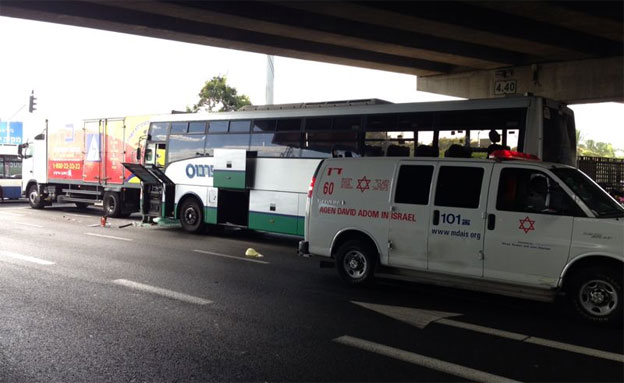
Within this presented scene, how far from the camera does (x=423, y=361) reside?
4.61 m

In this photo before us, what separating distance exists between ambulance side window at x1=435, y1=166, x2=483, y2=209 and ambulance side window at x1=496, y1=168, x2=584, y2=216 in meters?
0.30

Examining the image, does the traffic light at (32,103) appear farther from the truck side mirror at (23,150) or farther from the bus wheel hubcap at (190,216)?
the bus wheel hubcap at (190,216)

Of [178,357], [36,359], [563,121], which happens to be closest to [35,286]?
[36,359]

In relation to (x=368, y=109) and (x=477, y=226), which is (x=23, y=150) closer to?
(x=368, y=109)

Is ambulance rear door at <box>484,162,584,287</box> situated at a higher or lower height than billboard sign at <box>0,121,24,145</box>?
lower

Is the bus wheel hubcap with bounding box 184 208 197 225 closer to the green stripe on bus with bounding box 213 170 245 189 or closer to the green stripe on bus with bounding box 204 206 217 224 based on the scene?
the green stripe on bus with bounding box 204 206 217 224

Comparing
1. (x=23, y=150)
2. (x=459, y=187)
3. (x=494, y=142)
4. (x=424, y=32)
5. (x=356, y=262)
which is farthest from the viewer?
(x=23, y=150)

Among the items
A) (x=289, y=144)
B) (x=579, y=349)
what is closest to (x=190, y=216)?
(x=289, y=144)

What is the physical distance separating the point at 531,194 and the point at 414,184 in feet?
5.19

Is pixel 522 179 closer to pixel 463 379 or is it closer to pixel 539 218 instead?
pixel 539 218

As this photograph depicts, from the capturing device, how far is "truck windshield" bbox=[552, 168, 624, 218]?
6.02 m

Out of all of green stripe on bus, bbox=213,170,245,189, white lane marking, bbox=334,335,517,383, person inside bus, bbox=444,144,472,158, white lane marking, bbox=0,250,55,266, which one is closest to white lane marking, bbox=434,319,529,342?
white lane marking, bbox=334,335,517,383

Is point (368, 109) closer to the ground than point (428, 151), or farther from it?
farther from it

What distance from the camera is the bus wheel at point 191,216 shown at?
→ 13984 millimetres
